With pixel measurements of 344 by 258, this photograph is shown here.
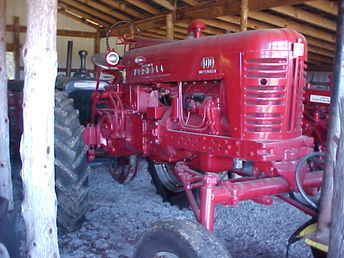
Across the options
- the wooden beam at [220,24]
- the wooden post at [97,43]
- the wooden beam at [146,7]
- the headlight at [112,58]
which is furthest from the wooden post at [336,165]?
the wooden post at [97,43]

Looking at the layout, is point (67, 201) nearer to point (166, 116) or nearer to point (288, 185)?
point (166, 116)

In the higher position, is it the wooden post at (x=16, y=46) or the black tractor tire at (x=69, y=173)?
the wooden post at (x=16, y=46)

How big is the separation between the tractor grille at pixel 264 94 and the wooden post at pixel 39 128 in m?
1.19

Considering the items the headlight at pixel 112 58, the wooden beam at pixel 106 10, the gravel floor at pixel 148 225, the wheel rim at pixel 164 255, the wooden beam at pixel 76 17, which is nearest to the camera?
the wheel rim at pixel 164 255

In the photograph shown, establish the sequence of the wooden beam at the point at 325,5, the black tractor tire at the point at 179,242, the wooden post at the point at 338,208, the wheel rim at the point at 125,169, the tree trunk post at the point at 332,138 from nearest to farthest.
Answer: the wooden post at the point at 338,208, the tree trunk post at the point at 332,138, the black tractor tire at the point at 179,242, the wheel rim at the point at 125,169, the wooden beam at the point at 325,5

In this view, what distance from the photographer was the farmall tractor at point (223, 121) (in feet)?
8.37

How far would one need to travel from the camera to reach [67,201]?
3.41 m

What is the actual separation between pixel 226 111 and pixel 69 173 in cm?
130

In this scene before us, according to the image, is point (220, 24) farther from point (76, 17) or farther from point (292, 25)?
point (76, 17)

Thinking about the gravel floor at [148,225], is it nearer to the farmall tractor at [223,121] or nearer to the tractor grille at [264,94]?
the farmall tractor at [223,121]

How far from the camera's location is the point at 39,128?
2.52 m

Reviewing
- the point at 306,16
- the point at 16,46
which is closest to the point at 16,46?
the point at 16,46

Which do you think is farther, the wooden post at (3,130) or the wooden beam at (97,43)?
the wooden beam at (97,43)

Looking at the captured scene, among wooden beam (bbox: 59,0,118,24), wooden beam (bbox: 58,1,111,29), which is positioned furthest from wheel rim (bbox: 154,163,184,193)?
wooden beam (bbox: 58,1,111,29)
